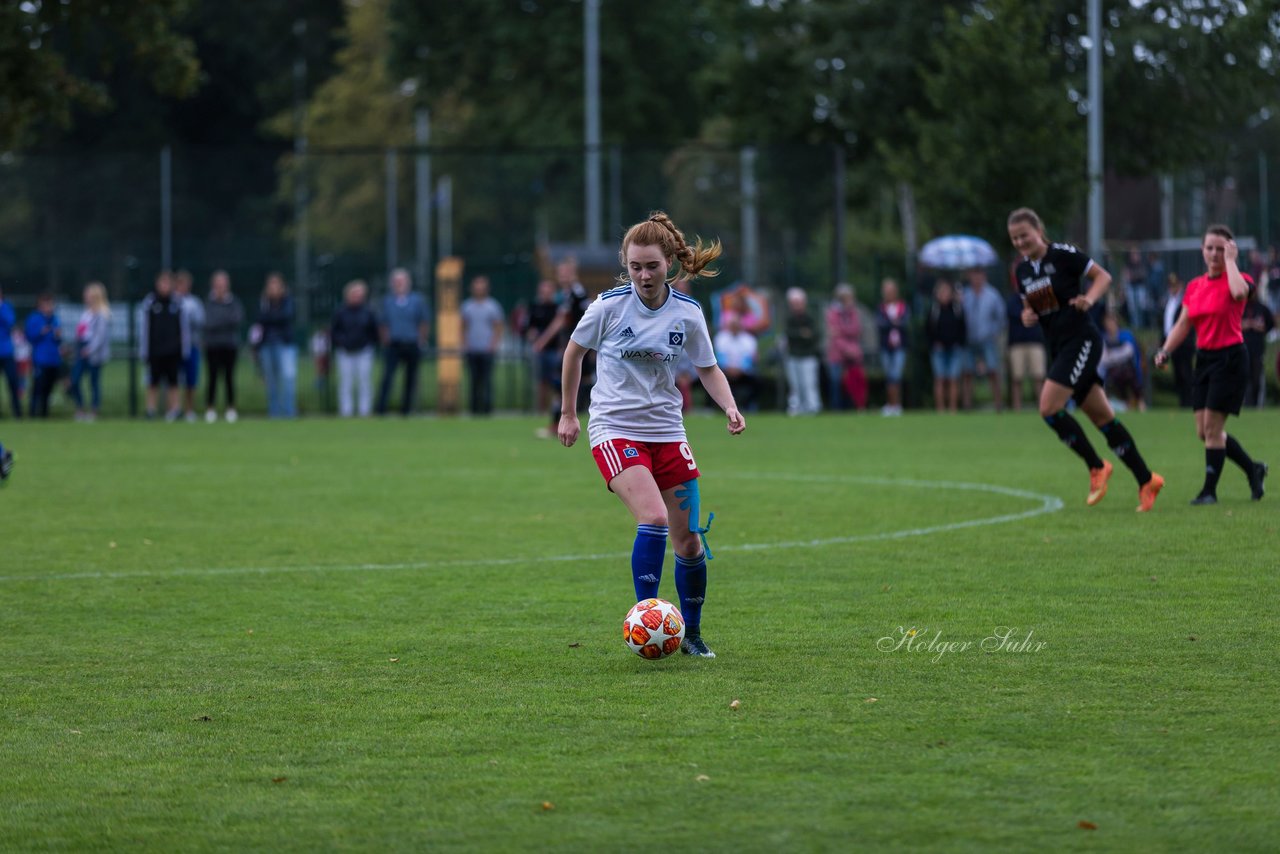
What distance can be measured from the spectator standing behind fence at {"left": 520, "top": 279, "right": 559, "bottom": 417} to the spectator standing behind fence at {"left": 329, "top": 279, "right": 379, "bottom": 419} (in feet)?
7.83

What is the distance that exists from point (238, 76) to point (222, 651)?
5652 centimetres

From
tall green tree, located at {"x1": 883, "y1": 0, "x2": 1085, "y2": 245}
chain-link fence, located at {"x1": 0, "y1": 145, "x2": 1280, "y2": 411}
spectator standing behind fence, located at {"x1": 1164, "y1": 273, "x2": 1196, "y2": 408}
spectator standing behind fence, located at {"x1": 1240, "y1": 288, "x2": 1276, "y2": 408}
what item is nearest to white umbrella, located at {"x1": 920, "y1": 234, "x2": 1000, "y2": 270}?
tall green tree, located at {"x1": 883, "y1": 0, "x2": 1085, "y2": 245}

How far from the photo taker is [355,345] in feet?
87.3

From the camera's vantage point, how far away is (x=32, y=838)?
471cm

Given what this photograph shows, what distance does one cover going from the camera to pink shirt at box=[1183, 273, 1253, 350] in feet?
40.8

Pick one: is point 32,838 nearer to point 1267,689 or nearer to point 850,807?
point 850,807

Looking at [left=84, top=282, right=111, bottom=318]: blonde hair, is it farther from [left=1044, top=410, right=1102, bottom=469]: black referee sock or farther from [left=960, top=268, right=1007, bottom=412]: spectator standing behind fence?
[left=1044, top=410, right=1102, bottom=469]: black referee sock

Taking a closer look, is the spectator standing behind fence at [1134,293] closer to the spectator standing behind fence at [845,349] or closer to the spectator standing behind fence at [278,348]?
the spectator standing behind fence at [845,349]

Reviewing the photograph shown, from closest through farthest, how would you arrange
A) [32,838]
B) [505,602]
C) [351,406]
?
1. [32,838]
2. [505,602]
3. [351,406]

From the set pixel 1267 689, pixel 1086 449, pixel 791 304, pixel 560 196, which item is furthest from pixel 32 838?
pixel 560 196

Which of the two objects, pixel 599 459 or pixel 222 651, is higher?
pixel 599 459

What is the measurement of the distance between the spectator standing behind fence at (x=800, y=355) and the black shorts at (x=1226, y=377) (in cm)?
1375

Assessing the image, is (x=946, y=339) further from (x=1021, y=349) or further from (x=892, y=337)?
(x=1021, y=349)

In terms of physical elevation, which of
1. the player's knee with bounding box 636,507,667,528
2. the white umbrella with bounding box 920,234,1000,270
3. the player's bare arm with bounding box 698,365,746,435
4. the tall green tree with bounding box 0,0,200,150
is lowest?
the player's knee with bounding box 636,507,667,528
